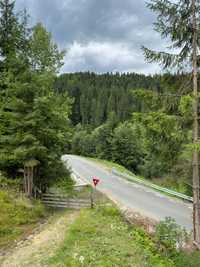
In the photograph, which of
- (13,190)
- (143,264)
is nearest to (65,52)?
(13,190)

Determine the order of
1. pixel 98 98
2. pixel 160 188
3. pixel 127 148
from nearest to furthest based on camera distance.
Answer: pixel 160 188, pixel 127 148, pixel 98 98

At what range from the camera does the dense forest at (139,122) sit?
344 inches

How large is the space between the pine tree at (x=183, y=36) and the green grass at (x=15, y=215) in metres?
6.24

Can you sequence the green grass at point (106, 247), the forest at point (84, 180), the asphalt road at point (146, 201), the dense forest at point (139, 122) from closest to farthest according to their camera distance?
the green grass at point (106, 247), the forest at point (84, 180), the dense forest at point (139, 122), the asphalt road at point (146, 201)

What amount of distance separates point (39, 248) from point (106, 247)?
209 cm

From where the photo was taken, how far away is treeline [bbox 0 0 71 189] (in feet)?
42.6

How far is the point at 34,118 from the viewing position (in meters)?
13.0

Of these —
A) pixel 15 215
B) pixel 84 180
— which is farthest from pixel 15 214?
pixel 84 180

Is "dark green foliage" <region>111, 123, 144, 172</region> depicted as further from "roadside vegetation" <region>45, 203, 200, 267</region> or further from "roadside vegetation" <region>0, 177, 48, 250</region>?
"roadside vegetation" <region>45, 203, 200, 267</region>

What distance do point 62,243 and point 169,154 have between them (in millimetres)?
4394

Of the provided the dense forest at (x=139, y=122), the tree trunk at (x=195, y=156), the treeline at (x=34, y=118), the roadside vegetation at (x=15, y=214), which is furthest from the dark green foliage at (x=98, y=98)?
the tree trunk at (x=195, y=156)

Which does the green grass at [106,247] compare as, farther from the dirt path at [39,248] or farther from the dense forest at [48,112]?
the dense forest at [48,112]

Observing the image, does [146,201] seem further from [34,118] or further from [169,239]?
[34,118]

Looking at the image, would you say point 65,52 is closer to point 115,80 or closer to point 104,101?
point 104,101
